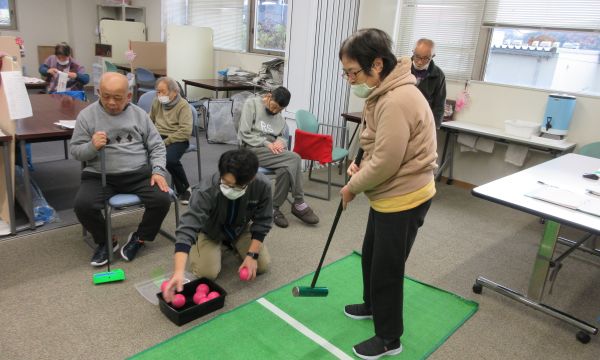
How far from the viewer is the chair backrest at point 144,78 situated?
591cm

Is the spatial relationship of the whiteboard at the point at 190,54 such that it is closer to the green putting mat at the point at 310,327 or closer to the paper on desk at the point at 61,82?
the paper on desk at the point at 61,82

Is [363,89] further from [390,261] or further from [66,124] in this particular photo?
[66,124]

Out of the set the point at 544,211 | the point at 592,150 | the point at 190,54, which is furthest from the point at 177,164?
the point at 190,54

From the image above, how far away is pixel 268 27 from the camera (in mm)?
6086

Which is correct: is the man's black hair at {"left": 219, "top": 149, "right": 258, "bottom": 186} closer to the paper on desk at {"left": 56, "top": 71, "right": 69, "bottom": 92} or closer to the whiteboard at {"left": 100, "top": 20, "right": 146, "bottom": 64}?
the paper on desk at {"left": 56, "top": 71, "right": 69, "bottom": 92}

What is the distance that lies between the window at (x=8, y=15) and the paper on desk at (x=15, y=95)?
617 cm

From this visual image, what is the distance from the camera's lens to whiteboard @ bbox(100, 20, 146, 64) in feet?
23.6

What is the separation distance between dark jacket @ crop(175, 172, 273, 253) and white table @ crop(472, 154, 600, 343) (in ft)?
3.40

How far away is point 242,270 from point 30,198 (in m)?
1.51

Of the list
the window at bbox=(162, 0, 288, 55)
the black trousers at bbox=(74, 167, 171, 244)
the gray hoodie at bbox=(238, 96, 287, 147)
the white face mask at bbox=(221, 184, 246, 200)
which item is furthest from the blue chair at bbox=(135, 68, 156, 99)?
the white face mask at bbox=(221, 184, 246, 200)

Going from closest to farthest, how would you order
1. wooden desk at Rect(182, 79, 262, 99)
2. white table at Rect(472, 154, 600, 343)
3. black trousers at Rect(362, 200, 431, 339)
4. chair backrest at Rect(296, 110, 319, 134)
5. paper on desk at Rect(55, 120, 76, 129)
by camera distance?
black trousers at Rect(362, 200, 431, 339) → white table at Rect(472, 154, 600, 343) → paper on desk at Rect(55, 120, 76, 129) → chair backrest at Rect(296, 110, 319, 134) → wooden desk at Rect(182, 79, 262, 99)

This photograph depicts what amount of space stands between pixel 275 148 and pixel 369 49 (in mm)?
1820

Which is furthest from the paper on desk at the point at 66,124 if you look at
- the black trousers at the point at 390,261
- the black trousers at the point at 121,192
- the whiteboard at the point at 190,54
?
the whiteboard at the point at 190,54

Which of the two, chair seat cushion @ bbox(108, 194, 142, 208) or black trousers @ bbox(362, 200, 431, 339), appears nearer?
black trousers @ bbox(362, 200, 431, 339)
